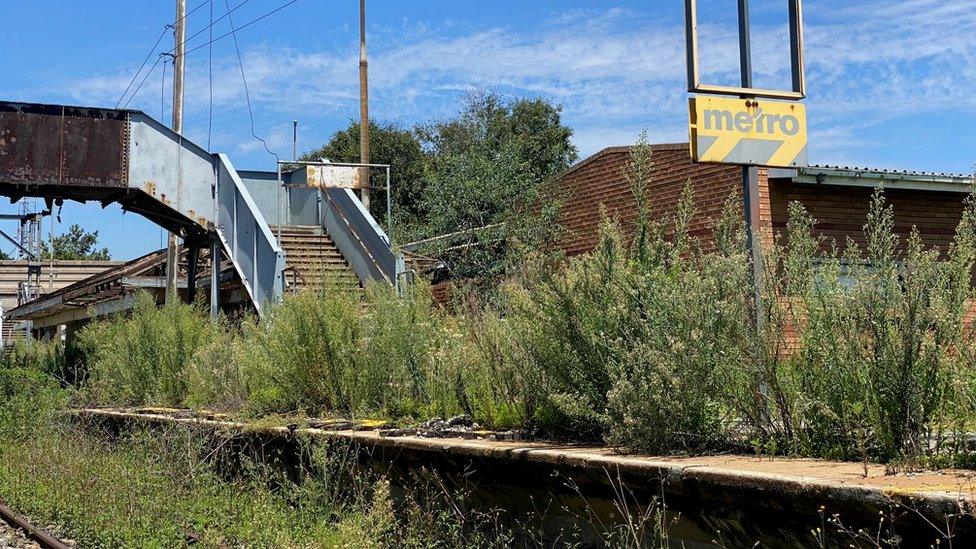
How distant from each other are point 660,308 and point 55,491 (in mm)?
7411

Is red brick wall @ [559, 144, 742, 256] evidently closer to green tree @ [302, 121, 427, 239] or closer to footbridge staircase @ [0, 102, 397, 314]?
footbridge staircase @ [0, 102, 397, 314]

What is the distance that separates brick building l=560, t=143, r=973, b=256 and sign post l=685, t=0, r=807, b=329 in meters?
6.55

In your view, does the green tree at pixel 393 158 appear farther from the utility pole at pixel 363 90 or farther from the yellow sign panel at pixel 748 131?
the yellow sign panel at pixel 748 131

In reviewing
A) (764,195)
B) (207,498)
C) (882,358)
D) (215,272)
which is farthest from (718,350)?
(215,272)

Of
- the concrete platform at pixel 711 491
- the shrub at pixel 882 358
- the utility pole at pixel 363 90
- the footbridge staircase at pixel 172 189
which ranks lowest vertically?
the concrete platform at pixel 711 491

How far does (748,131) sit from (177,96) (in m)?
21.4

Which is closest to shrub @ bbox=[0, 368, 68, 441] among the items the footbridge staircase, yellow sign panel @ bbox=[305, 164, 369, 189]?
the footbridge staircase

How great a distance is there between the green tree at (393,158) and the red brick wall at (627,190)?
20.4 m

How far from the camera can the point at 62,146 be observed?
2186 centimetres

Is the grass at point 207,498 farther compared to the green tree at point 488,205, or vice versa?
the green tree at point 488,205

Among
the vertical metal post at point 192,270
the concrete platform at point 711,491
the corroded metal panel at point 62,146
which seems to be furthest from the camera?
the vertical metal post at point 192,270

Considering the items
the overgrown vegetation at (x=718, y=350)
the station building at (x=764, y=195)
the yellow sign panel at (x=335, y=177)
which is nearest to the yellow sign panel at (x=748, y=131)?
the overgrown vegetation at (x=718, y=350)

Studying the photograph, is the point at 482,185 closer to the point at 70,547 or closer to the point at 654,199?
the point at 654,199

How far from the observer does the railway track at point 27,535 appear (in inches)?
372
